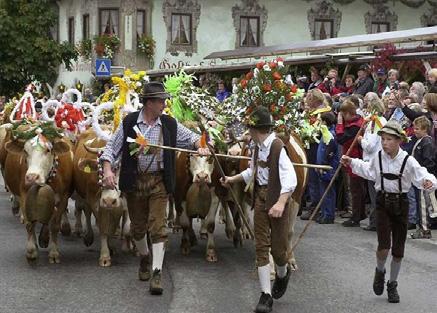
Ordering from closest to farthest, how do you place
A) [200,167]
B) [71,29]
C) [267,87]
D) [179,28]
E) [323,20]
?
[267,87], [200,167], [179,28], [323,20], [71,29]

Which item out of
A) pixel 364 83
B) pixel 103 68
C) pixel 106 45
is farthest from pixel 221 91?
pixel 106 45

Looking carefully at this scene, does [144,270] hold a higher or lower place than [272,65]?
lower

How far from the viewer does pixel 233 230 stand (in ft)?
38.6

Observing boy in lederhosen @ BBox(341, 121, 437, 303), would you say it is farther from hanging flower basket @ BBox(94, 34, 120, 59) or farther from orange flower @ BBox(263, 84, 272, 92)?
hanging flower basket @ BBox(94, 34, 120, 59)

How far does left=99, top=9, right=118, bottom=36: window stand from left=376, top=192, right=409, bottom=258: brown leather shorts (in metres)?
30.2

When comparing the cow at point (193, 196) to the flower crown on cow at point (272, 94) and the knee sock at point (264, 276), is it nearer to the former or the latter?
the flower crown on cow at point (272, 94)

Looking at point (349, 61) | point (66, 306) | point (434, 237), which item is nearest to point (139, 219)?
point (66, 306)

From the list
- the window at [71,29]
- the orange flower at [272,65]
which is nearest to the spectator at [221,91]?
the orange flower at [272,65]

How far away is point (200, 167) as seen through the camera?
9953mm

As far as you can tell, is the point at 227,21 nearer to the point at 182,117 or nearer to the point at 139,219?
the point at 182,117

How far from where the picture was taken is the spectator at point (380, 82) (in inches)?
657

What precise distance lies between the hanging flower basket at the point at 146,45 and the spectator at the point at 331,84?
20.1m

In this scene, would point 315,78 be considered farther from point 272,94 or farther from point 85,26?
point 85,26

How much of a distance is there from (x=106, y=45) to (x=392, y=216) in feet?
96.2
